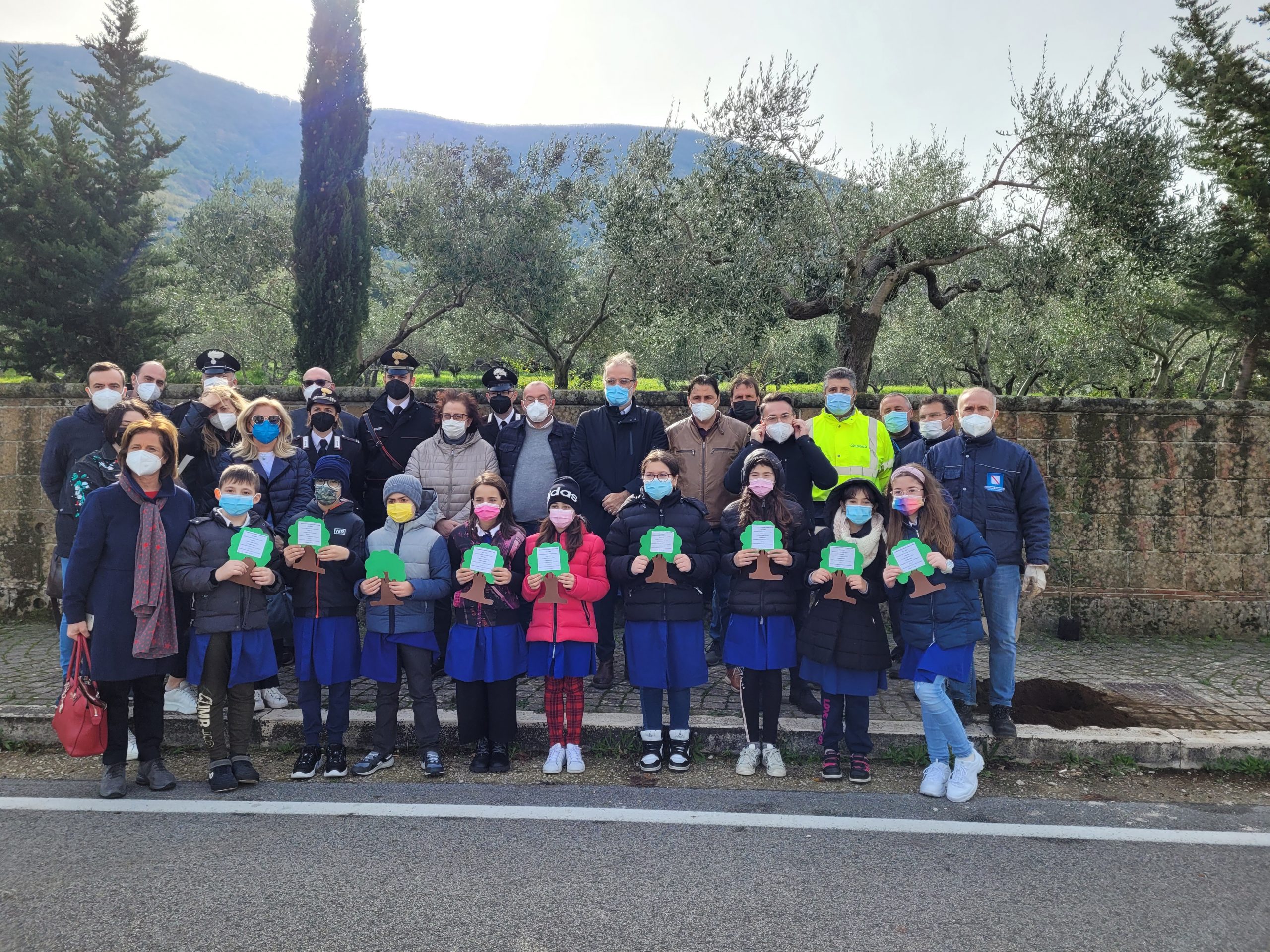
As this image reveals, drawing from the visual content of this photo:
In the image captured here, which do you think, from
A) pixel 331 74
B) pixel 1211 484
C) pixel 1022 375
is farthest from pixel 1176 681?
pixel 1022 375

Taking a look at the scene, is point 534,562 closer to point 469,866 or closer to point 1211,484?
point 469,866

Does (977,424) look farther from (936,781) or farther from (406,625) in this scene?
(406,625)

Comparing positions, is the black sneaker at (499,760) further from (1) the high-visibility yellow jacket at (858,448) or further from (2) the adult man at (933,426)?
(2) the adult man at (933,426)

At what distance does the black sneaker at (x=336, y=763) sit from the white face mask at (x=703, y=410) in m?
3.25

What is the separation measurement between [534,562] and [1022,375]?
1248 inches

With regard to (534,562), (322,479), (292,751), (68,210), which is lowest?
(292,751)

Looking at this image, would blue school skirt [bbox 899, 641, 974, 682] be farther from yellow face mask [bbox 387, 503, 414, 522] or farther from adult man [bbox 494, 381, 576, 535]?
yellow face mask [bbox 387, 503, 414, 522]

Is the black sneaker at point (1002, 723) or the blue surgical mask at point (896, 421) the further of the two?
the blue surgical mask at point (896, 421)

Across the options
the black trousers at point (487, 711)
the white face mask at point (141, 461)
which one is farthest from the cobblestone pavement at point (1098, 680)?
the white face mask at point (141, 461)

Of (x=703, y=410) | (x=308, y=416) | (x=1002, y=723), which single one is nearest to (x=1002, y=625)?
(x=1002, y=723)

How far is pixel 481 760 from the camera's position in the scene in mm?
4934

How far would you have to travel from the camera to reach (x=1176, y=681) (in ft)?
21.2

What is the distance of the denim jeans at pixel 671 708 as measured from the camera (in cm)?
500

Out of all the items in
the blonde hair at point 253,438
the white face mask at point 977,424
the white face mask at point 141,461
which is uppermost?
the white face mask at point 977,424
